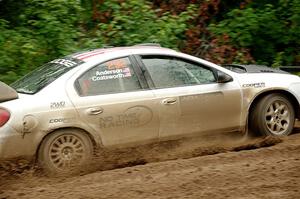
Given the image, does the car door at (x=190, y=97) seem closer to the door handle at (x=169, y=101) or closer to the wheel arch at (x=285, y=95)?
the door handle at (x=169, y=101)

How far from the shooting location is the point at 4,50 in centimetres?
1005

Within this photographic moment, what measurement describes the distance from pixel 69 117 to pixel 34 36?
4.71 metres

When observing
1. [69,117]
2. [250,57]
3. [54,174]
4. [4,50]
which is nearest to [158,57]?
[69,117]

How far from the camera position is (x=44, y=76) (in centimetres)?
684

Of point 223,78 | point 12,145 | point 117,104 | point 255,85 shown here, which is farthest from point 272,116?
point 12,145

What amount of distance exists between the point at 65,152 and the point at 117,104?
2.75ft

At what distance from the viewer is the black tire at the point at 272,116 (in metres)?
7.41

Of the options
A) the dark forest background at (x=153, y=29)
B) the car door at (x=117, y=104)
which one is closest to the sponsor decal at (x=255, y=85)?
the car door at (x=117, y=104)

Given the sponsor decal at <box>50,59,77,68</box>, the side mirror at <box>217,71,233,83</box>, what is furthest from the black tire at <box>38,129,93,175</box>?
the side mirror at <box>217,71,233,83</box>

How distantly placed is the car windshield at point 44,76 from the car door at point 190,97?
37.2 inches

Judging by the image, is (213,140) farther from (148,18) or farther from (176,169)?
(148,18)

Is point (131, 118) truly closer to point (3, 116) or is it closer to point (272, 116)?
point (3, 116)

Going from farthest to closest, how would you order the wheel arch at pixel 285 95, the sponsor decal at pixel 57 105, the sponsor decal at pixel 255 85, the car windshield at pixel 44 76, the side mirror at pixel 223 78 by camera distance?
the wheel arch at pixel 285 95
the sponsor decal at pixel 255 85
the side mirror at pixel 223 78
the car windshield at pixel 44 76
the sponsor decal at pixel 57 105

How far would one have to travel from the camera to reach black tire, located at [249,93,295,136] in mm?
7410
